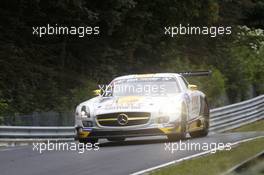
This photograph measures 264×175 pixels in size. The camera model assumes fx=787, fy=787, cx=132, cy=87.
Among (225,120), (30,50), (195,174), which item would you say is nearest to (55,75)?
(30,50)

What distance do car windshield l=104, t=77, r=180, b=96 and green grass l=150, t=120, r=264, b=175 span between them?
261 centimetres

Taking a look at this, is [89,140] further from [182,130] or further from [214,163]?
[214,163]

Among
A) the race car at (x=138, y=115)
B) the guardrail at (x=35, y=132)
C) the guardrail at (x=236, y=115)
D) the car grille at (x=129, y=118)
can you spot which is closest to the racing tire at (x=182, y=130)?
the race car at (x=138, y=115)

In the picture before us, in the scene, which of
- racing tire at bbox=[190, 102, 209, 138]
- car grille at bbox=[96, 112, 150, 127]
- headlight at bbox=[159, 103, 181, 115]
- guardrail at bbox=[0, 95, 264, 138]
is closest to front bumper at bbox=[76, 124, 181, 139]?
car grille at bbox=[96, 112, 150, 127]

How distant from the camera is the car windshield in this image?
51.3 feet

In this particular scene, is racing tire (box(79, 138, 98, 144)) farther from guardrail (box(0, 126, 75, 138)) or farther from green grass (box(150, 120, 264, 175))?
guardrail (box(0, 126, 75, 138))

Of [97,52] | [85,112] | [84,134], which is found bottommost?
[84,134]

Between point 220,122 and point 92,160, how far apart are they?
1255 centimetres

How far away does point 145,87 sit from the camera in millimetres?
15773

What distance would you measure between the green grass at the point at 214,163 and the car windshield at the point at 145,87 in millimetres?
2610

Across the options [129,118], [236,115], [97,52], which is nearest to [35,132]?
[129,118]

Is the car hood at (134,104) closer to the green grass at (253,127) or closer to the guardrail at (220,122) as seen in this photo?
the guardrail at (220,122)

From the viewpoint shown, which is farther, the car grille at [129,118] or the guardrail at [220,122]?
the guardrail at [220,122]

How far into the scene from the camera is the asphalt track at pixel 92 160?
11750mm
